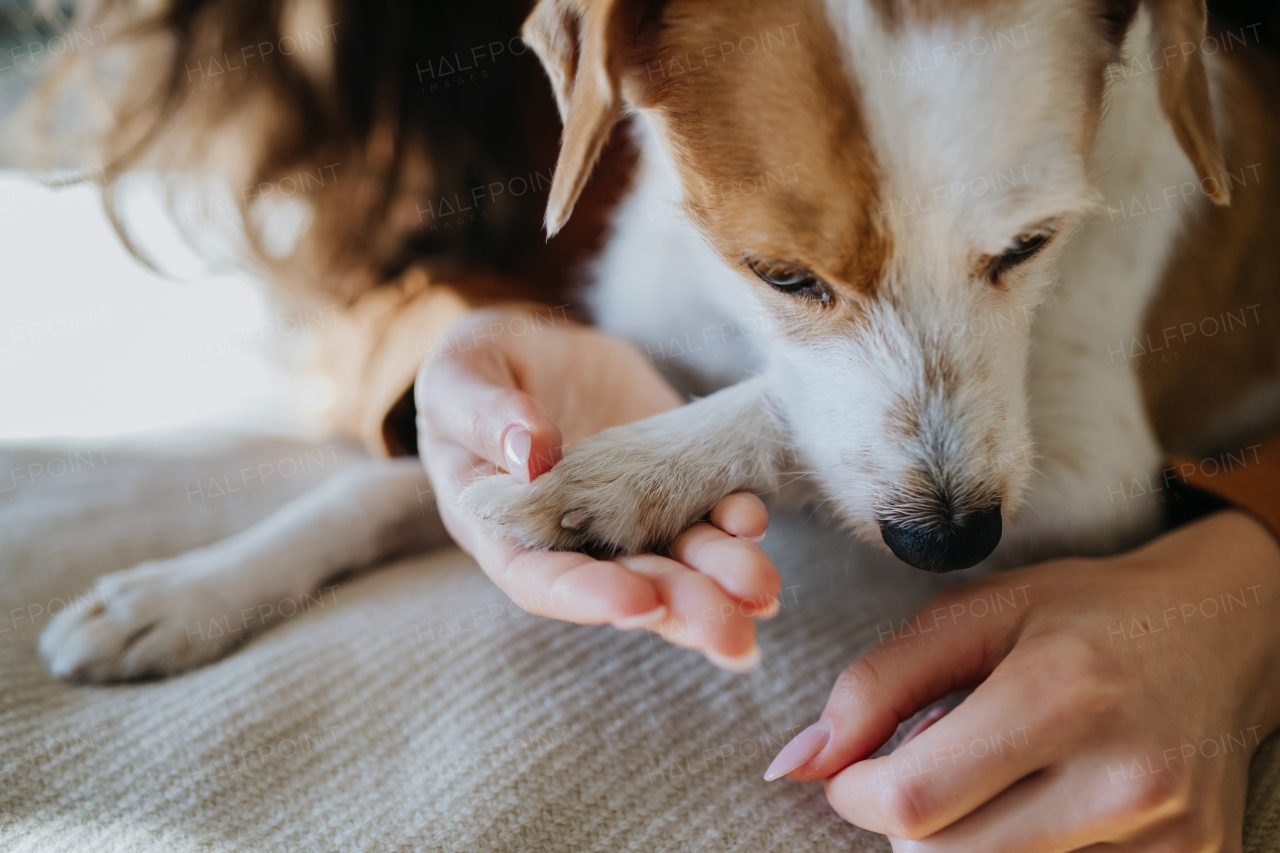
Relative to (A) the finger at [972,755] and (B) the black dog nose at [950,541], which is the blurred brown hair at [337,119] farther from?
(A) the finger at [972,755]

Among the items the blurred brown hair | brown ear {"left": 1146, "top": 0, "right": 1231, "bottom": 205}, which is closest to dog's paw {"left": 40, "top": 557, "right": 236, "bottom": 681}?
the blurred brown hair

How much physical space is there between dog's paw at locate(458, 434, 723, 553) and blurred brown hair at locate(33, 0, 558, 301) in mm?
988

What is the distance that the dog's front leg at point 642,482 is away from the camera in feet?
2.79

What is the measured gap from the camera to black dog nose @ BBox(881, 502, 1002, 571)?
2.76ft

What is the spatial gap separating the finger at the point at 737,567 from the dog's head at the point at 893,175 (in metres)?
0.21

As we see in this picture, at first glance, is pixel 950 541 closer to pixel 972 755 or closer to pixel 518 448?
pixel 972 755

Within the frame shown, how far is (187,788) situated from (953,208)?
3.38ft

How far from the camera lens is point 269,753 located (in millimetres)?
910

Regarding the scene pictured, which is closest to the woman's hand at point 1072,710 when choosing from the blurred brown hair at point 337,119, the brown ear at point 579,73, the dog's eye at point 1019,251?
the dog's eye at point 1019,251

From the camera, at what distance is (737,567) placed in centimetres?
72

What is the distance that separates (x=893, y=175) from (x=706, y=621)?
1.61ft

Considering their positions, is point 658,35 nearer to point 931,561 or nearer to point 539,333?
point 539,333

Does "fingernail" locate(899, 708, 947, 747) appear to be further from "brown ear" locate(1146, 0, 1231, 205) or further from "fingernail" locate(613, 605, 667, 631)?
"brown ear" locate(1146, 0, 1231, 205)

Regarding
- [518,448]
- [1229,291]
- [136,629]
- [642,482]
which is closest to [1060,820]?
[642,482]
